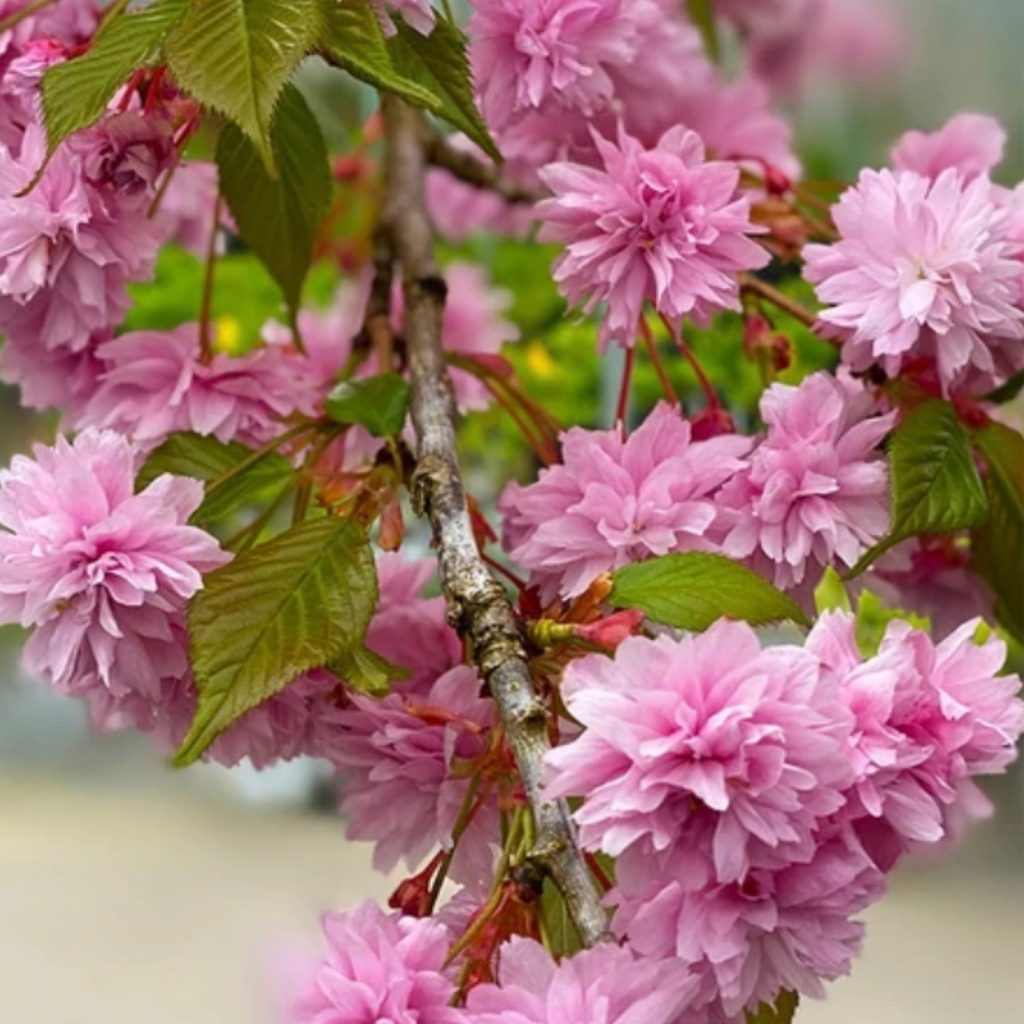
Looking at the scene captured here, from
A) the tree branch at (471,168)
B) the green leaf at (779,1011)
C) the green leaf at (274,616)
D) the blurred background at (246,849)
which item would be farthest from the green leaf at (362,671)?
the blurred background at (246,849)

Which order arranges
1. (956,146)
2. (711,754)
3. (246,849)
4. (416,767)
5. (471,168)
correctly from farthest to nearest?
(246,849) → (471,168) → (956,146) → (416,767) → (711,754)

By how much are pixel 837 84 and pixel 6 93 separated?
0.99m

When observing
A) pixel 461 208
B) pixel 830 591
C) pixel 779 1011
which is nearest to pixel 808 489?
pixel 830 591

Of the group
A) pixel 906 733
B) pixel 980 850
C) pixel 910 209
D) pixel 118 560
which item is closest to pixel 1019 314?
pixel 910 209

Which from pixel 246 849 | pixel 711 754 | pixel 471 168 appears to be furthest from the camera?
pixel 246 849

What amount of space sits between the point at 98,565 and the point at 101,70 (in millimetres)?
111

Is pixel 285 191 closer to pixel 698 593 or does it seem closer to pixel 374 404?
pixel 374 404

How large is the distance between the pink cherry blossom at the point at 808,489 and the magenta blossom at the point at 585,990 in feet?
0.47

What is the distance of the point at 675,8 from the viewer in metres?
0.76

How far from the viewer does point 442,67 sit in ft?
1.33

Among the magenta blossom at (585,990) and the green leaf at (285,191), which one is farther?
the green leaf at (285,191)

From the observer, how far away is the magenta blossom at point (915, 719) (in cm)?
35

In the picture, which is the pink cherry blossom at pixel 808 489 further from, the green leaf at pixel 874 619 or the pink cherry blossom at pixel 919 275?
the green leaf at pixel 874 619

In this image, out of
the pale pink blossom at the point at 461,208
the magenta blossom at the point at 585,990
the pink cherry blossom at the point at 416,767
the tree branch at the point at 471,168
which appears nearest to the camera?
the magenta blossom at the point at 585,990
